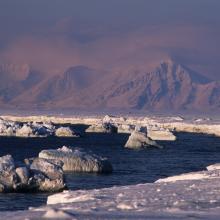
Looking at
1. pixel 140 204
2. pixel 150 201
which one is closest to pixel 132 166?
pixel 150 201

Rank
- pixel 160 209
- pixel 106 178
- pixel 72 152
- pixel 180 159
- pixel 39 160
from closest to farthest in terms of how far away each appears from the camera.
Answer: pixel 160 209, pixel 39 160, pixel 106 178, pixel 72 152, pixel 180 159

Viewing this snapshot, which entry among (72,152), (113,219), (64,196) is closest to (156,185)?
(64,196)

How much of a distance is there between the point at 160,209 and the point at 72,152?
26.5 meters

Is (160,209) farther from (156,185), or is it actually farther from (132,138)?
(132,138)

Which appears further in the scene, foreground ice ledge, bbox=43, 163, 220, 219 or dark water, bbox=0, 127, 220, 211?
dark water, bbox=0, 127, 220, 211

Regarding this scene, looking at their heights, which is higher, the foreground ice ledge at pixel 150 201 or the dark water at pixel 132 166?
the foreground ice ledge at pixel 150 201

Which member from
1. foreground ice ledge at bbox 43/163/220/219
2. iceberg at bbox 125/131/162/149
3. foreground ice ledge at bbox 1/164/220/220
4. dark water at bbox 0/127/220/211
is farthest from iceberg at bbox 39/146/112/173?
iceberg at bbox 125/131/162/149

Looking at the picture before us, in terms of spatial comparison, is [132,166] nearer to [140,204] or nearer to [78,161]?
[78,161]

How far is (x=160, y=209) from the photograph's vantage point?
1650 centimetres

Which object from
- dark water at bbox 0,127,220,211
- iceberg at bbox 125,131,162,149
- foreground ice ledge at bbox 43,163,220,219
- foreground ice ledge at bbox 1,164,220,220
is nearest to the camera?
foreground ice ledge at bbox 1,164,220,220

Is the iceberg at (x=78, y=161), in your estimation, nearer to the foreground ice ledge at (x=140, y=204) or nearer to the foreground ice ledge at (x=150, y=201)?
the foreground ice ledge at (x=150, y=201)

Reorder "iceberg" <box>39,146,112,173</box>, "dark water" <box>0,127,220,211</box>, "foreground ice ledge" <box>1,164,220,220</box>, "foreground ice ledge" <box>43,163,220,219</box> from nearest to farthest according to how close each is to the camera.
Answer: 1. "foreground ice ledge" <box>1,164,220,220</box>
2. "foreground ice ledge" <box>43,163,220,219</box>
3. "dark water" <box>0,127,220,211</box>
4. "iceberg" <box>39,146,112,173</box>

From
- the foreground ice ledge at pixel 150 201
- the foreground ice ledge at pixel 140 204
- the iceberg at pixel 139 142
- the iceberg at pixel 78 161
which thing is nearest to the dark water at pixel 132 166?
A: the iceberg at pixel 78 161

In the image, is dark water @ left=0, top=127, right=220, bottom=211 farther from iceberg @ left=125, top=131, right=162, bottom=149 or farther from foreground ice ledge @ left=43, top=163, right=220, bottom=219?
foreground ice ledge @ left=43, top=163, right=220, bottom=219
